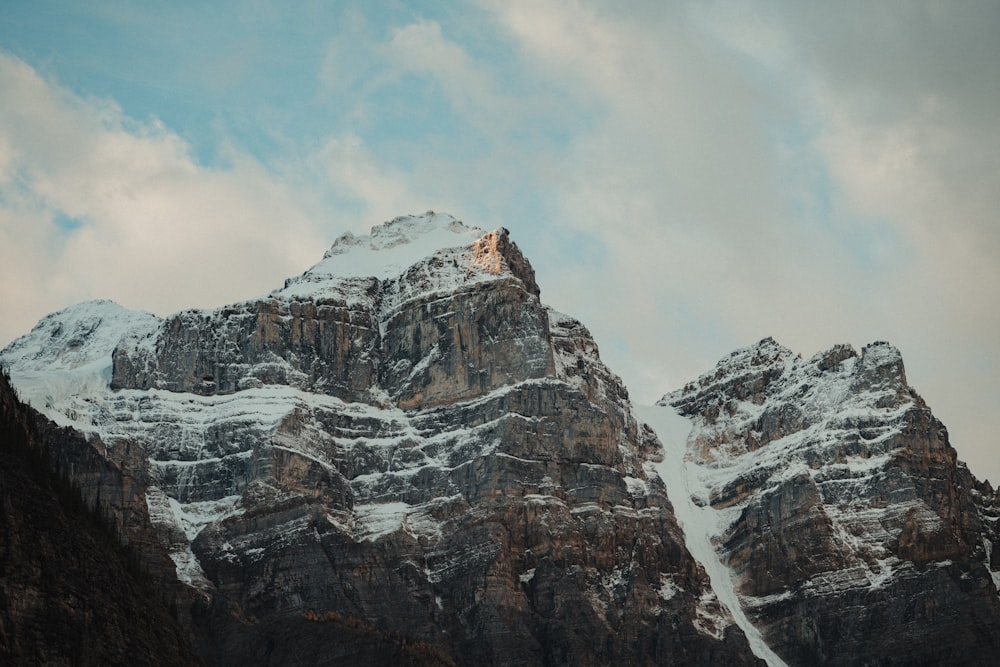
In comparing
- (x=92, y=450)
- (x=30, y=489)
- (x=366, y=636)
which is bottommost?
(x=30, y=489)

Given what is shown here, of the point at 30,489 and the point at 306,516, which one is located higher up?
the point at 306,516

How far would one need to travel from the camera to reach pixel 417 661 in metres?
175

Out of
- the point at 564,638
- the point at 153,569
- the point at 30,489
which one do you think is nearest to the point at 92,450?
the point at 153,569

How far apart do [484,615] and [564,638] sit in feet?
28.3

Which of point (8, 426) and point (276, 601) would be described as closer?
point (8, 426)

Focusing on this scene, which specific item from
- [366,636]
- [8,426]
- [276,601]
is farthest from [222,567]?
[8,426]

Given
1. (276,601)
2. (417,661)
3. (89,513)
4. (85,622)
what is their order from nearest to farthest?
(85,622)
(89,513)
(417,661)
(276,601)

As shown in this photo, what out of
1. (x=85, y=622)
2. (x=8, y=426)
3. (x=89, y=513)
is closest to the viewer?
(x=85, y=622)

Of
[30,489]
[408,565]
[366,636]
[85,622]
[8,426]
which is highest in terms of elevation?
[408,565]

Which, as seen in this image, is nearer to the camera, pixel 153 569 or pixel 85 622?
pixel 85 622

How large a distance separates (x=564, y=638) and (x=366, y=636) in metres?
23.9

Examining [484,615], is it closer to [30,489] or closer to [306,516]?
[306,516]

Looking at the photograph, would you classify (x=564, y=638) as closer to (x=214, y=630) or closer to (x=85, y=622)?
(x=214, y=630)

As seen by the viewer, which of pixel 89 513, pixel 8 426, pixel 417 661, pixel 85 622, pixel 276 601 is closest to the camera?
pixel 85 622
